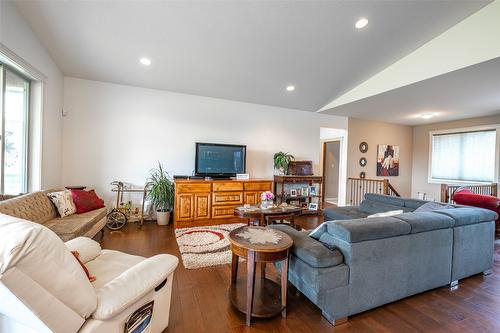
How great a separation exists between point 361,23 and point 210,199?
3.69 meters

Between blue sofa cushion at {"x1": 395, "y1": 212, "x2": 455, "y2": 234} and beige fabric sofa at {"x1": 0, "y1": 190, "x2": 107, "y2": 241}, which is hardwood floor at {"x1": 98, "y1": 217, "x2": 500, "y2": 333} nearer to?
blue sofa cushion at {"x1": 395, "y1": 212, "x2": 455, "y2": 234}

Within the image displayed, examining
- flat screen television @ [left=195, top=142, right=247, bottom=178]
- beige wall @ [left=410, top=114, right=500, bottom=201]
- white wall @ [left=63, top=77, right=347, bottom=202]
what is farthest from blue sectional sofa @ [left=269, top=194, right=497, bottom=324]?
beige wall @ [left=410, top=114, right=500, bottom=201]

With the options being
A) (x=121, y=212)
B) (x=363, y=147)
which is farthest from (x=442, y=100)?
(x=121, y=212)

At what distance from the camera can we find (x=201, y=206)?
4324 mm

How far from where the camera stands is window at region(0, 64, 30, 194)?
2.79 metres

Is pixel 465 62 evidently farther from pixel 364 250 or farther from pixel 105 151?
pixel 105 151

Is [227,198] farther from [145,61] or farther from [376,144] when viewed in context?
[376,144]

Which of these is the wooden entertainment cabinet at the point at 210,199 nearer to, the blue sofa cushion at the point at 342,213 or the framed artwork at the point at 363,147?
the blue sofa cushion at the point at 342,213

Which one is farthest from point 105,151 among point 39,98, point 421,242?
point 421,242

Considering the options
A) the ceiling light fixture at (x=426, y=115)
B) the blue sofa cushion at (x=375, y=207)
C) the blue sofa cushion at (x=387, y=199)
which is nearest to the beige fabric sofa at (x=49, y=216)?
the blue sofa cushion at (x=375, y=207)

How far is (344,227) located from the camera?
181 cm

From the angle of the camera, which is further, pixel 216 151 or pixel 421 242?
pixel 216 151

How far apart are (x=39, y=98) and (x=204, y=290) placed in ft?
11.8

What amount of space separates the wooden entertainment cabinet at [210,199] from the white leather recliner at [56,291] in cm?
278
